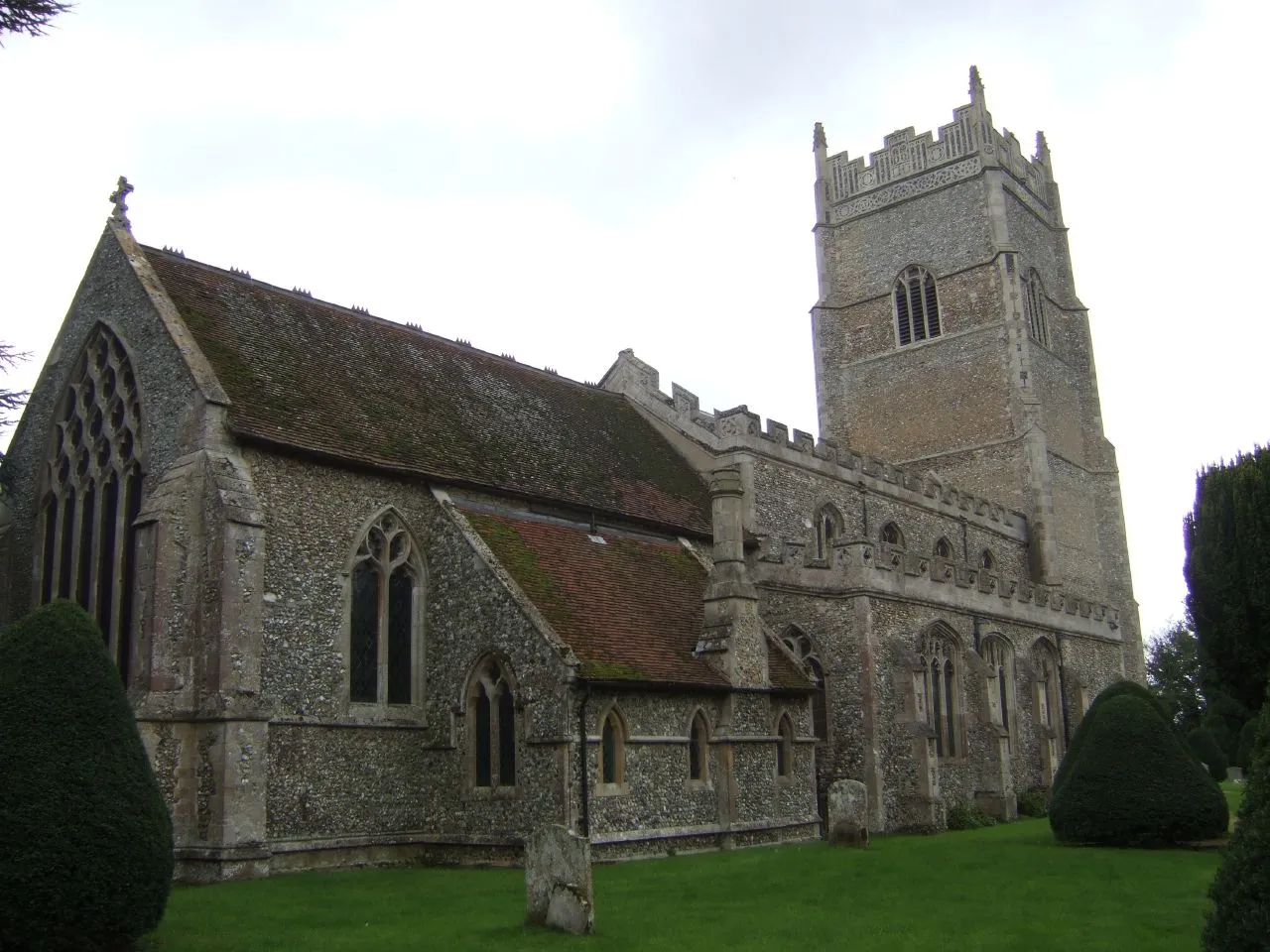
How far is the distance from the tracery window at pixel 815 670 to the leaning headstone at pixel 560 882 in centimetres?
1153

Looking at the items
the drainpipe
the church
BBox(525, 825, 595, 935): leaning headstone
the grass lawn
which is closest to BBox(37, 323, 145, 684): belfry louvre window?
the church

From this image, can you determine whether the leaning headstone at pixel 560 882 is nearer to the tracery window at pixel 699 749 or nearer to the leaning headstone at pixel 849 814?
the tracery window at pixel 699 749

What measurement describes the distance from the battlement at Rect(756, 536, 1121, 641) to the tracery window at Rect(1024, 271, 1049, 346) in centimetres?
1381

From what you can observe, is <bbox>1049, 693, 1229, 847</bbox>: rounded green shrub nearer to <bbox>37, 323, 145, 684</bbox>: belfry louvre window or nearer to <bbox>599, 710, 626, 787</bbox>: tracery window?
<bbox>599, 710, 626, 787</bbox>: tracery window

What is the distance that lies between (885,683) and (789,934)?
12.3 m

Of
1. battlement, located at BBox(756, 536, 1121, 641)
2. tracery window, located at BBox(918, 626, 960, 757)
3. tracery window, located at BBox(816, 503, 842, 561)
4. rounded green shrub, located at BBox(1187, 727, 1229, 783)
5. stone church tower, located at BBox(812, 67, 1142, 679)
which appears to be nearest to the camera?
battlement, located at BBox(756, 536, 1121, 641)

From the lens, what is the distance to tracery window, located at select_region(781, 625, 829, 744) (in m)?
23.1

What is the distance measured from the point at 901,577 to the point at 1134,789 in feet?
23.2

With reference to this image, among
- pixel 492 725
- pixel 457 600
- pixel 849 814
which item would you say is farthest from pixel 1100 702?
pixel 457 600

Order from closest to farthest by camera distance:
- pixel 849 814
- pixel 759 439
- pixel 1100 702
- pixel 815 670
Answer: pixel 849 814 < pixel 1100 702 < pixel 815 670 < pixel 759 439

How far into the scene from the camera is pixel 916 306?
1668 inches

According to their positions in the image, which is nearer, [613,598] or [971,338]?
[613,598]

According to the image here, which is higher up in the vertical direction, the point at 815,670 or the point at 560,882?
the point at 815,670

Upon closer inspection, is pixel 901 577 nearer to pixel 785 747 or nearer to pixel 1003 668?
pixel 785 747
